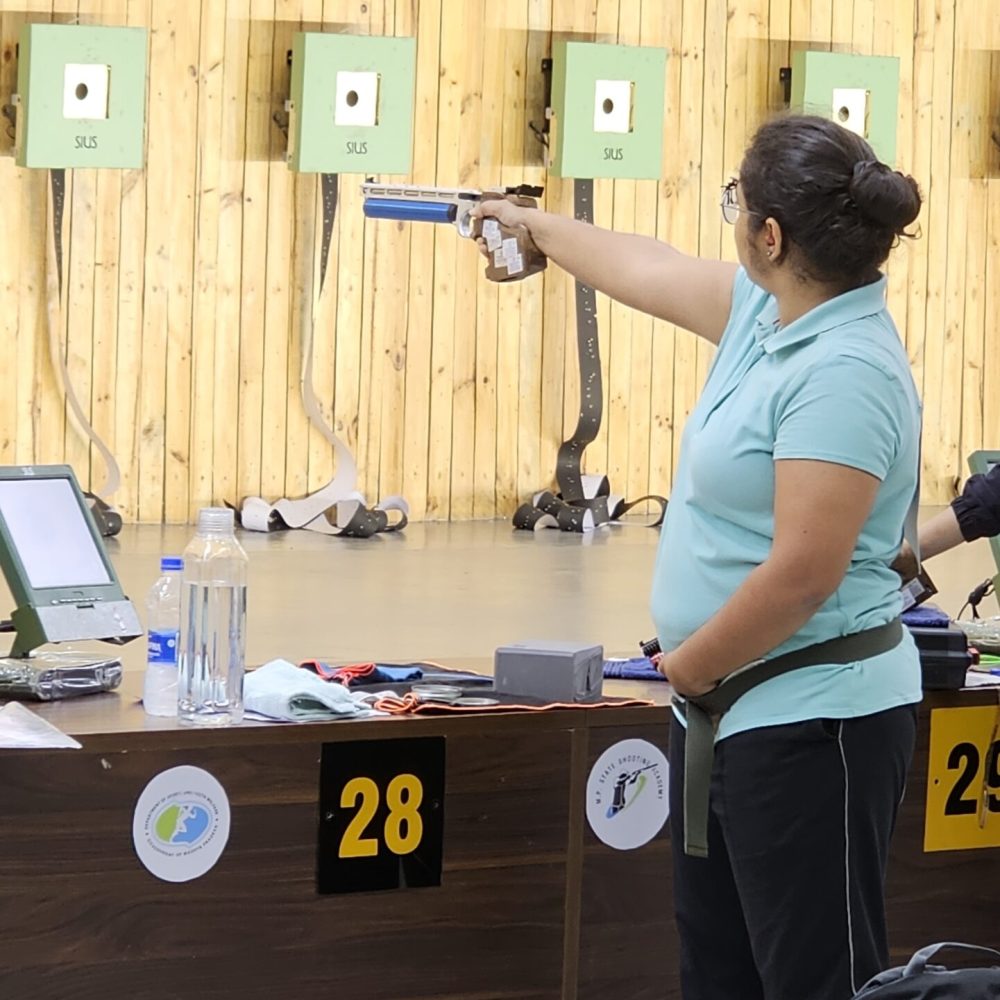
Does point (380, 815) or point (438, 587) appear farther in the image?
point (438, 587)

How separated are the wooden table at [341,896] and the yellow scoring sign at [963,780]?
0.02m

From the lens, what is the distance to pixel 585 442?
751cm

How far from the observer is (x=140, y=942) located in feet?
6.57

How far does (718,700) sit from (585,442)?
18.6 feet

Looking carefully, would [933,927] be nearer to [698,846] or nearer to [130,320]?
[698,846]

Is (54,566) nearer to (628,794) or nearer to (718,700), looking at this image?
(628,794)

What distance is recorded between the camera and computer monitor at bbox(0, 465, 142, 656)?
227cm

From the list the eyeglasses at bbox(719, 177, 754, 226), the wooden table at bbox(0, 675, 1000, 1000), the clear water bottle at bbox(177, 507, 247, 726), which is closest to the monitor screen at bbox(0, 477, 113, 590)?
the wooden table at bbox(0, 675, 1000, 1000)

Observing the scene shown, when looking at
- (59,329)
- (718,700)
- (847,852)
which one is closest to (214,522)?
(718,700)

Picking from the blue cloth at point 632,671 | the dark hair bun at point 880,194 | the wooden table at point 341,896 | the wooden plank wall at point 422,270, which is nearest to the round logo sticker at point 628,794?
the wooden table at point 341,896

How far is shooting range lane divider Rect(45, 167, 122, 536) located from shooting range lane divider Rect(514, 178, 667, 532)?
1.64 meters

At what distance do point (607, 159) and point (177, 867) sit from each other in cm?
569

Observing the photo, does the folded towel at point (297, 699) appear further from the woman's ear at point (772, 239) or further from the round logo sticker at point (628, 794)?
the woman's ear at point (772, 239)

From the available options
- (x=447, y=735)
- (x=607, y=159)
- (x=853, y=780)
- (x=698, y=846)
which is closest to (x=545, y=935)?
(x=447, y=735)
